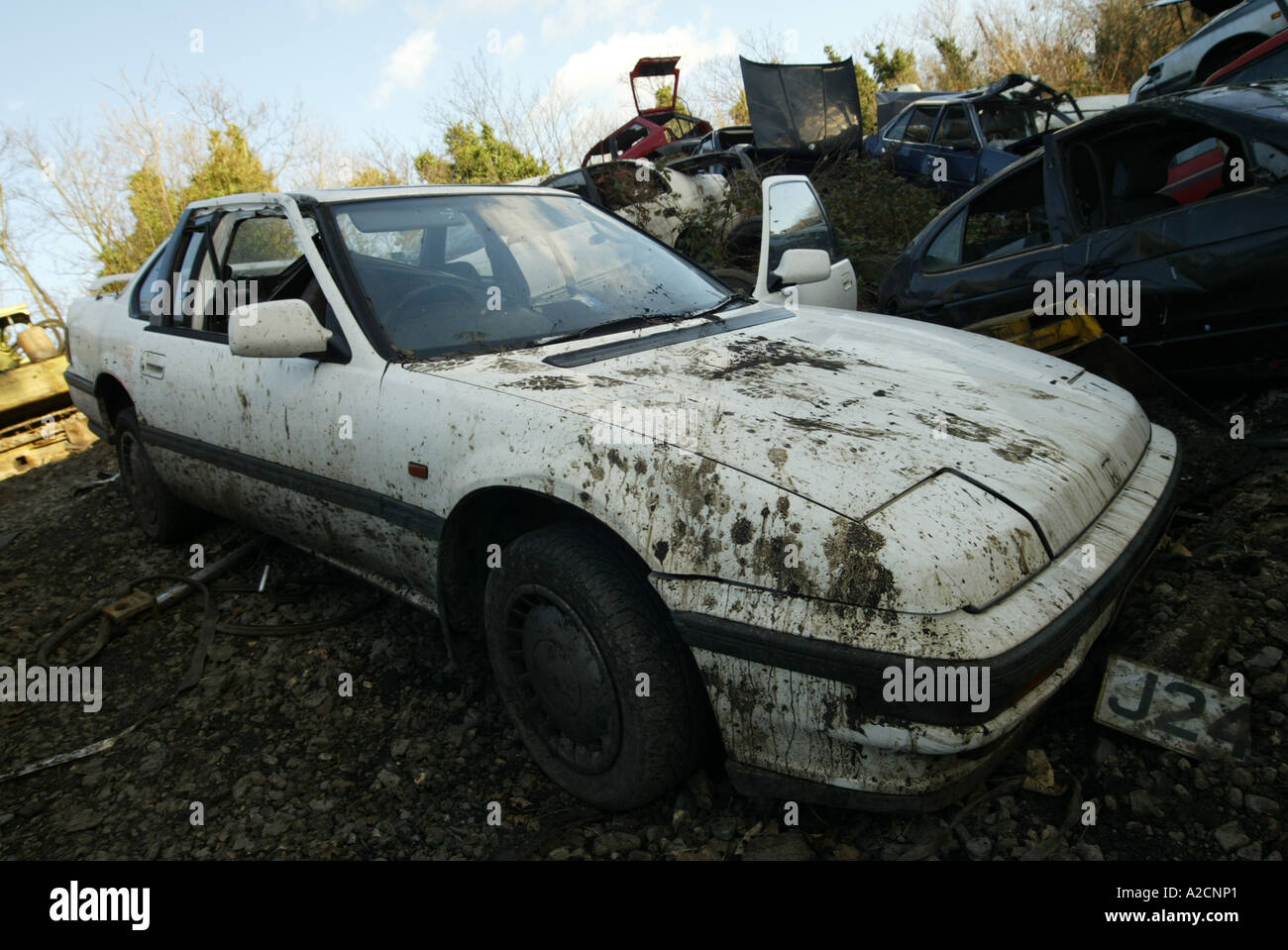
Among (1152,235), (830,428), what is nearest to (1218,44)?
(1152,235)

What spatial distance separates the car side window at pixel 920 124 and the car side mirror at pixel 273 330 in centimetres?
895

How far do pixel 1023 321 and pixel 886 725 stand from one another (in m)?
2.60

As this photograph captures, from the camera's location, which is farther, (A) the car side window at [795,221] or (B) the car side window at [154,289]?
(A) the car side window at [795,221]

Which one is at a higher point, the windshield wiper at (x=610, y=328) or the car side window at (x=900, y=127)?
the car side window at (x=900, y=127)

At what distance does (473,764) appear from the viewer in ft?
7.63

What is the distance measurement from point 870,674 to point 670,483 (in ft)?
1.79

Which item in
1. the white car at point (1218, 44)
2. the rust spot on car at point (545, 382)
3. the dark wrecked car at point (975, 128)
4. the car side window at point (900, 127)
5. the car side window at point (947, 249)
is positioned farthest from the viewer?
the car side window at point (900, 127)

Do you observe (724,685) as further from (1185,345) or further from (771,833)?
(1185,345)

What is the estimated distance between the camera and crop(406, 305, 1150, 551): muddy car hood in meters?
1.68

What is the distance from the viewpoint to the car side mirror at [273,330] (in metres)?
2.32

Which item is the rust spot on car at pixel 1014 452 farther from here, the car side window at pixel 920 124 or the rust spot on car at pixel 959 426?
the car side window at pixel 920 124

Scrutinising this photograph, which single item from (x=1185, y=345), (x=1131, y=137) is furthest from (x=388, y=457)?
(x=1131, y=137)

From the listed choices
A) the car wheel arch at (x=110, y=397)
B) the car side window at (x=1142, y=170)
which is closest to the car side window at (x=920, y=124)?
the car side window at (x=1142, y=170)
